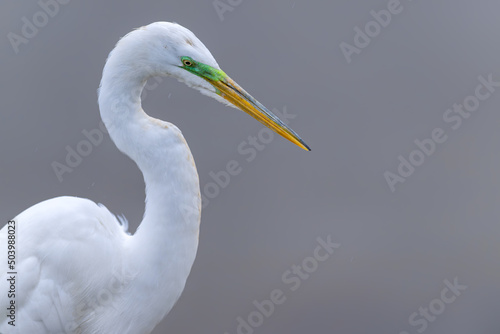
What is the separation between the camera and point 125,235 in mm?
1948

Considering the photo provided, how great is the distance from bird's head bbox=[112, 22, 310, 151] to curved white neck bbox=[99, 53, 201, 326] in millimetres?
49

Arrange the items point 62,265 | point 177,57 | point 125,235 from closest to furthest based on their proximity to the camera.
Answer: point 177,57
point 62,265
point 125,235

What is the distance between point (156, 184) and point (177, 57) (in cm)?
39

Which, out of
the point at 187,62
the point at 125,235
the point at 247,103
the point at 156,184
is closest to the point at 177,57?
the point at 187,62

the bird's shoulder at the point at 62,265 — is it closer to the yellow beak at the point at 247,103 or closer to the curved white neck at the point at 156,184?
the curved white neck at the point at 156,184

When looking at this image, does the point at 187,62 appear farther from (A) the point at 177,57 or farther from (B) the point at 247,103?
(B) the point at 247,103

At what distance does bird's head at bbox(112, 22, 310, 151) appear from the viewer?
65.9 inches

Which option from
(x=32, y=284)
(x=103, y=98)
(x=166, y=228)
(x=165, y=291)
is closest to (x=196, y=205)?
(x=166, y=228)

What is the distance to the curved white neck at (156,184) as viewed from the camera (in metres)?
1.71

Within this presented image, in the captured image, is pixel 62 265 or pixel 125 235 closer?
pixel 62 265

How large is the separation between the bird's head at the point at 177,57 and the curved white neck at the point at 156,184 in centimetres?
5

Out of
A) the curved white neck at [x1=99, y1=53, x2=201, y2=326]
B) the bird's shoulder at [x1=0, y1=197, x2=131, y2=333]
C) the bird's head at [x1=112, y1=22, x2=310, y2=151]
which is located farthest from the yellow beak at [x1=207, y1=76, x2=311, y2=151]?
the bird's shoulder at [x1=0, y1=197, x2=131, y2=333]

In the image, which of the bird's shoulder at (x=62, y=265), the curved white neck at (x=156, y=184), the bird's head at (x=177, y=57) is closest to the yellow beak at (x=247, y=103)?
the bird's head at (x=177, y=57)

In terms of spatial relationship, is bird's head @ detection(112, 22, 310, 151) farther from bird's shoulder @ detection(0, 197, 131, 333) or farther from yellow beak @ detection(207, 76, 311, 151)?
bird's shoulder @ detection(0, 197, 131, 333)
